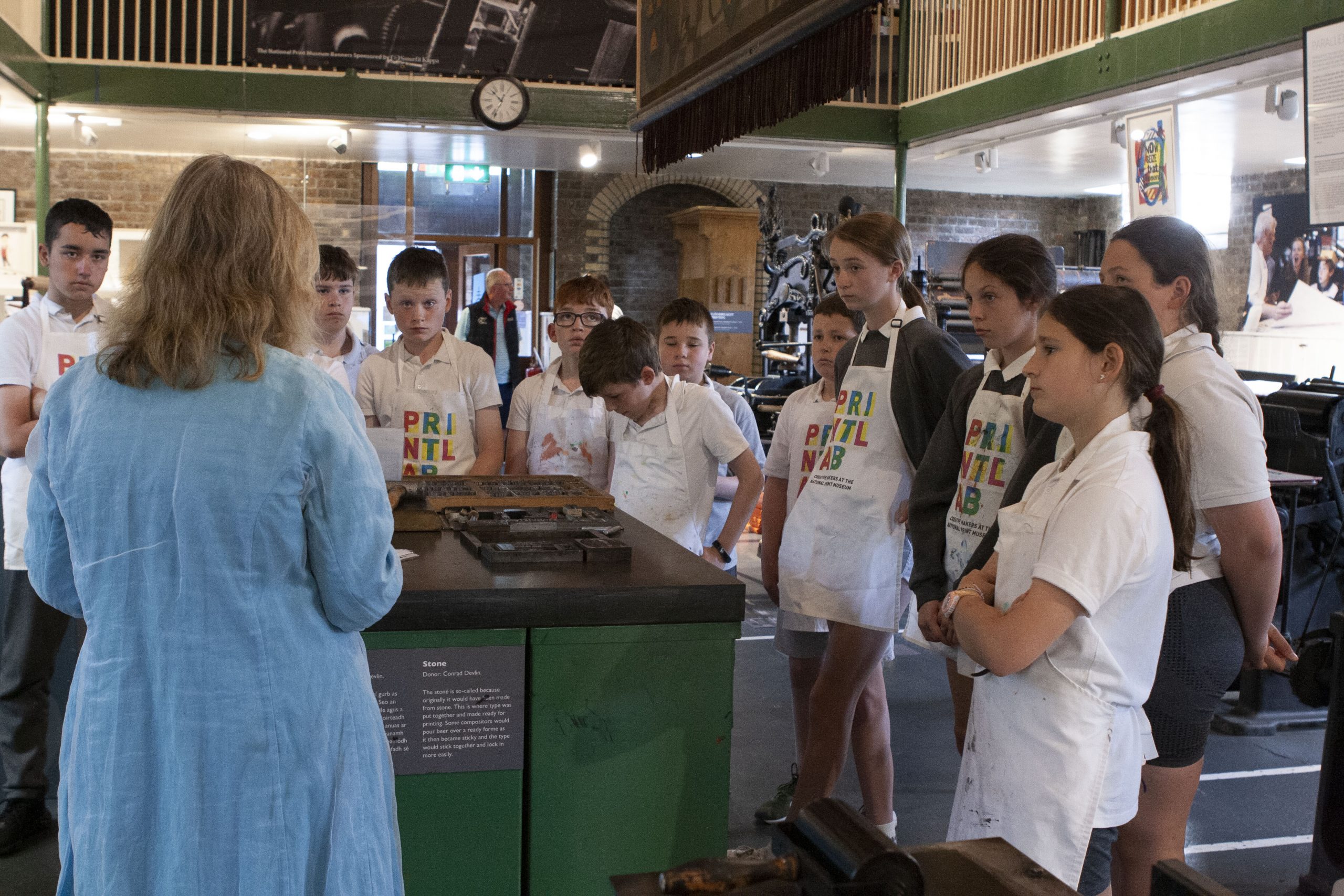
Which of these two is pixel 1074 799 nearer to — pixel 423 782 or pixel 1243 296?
pixel 423 782

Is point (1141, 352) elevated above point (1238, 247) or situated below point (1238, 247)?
below

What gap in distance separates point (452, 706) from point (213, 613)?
648 mm

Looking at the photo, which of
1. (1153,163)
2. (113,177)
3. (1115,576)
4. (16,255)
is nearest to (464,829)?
(1115,576)

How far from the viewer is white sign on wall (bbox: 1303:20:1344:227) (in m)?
4.25

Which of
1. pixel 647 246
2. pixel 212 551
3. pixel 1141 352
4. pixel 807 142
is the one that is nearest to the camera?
pixel 212 551

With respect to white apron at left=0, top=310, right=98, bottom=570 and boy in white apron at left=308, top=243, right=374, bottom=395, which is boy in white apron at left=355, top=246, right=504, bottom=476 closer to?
boy in white apron at left=308, top=243, right=374, bottom=395

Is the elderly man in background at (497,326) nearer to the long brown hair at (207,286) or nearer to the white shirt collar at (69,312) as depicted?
the white shirt collar at (69,312)

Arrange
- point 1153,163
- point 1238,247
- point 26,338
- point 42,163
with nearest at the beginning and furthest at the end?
point 26,338, point 1153,163, point 42,163, point 1238,247

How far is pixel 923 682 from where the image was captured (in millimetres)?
4848

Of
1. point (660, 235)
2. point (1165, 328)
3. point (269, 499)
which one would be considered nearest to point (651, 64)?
point (1165, 328)

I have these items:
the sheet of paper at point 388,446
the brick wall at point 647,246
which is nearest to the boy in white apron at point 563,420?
the sheet of paper at point 388,446

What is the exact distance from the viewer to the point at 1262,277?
12.5 metres

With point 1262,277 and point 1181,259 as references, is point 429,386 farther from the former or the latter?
point 1262,277

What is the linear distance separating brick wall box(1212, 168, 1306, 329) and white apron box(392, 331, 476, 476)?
37.5ft
